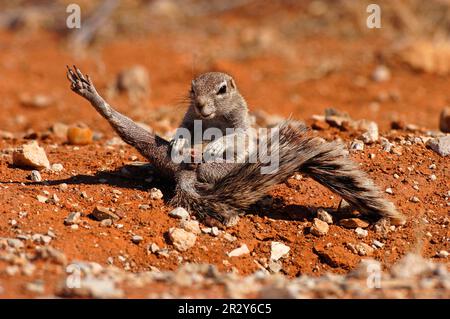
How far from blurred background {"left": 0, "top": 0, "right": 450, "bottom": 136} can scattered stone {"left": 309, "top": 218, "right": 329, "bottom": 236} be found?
287cm

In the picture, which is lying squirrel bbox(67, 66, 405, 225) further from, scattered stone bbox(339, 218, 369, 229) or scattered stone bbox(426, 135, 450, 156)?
scattered stone bbox(426, 135, 450, 156)

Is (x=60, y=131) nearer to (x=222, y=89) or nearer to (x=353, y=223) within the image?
(x=222, y=89)

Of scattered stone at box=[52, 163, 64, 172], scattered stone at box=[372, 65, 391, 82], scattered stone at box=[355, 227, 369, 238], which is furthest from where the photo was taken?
scattered stone at box=[372, 65, 391, 82]

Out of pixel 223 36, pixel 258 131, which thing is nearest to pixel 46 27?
pixel 223 36

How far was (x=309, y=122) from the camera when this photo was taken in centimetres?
664

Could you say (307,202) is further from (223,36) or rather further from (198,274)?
(223,36)

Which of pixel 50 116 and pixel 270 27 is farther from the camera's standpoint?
pixel 270 27

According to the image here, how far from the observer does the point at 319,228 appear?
498cm

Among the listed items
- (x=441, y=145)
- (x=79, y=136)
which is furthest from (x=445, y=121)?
(x=79, y=136)

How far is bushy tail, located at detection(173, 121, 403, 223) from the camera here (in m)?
4.90

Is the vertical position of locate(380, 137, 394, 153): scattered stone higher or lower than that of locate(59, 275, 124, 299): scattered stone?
higher

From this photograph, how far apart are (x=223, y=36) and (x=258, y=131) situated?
8562mm

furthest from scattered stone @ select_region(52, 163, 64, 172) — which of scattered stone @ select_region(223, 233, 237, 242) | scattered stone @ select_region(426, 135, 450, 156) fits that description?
scattered stone @ select_region(426, 135, 450, 156)

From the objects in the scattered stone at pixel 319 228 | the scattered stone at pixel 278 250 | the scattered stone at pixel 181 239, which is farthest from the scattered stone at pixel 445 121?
the scattered stone at pixel 181 239
